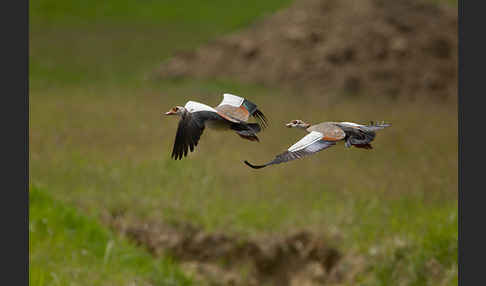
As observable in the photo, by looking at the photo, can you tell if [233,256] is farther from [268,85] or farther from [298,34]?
[298,34]

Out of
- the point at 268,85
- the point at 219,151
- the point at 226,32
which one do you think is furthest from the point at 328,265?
the point at 226,32

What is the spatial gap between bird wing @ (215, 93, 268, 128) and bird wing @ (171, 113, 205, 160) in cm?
12

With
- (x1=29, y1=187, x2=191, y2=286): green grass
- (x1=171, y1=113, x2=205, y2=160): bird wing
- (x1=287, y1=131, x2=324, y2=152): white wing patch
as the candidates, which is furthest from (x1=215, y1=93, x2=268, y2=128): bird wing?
(x1=29, y1=187, x2=191, y2=286): green grass

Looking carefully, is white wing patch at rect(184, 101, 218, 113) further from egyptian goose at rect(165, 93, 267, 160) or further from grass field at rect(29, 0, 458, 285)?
grass field at rect(29, 0, 458, 285)

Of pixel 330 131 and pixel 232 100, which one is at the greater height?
pixel 232 100

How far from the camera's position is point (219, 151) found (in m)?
13.7

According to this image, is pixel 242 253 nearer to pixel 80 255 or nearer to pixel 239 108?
pixel 80 255

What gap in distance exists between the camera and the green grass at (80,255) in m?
9.84

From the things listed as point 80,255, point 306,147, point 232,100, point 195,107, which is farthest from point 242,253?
point 306,147

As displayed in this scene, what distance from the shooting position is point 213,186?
14.4 meters

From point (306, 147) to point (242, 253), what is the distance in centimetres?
1128

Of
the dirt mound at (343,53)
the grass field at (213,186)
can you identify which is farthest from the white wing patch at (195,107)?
the dirt mound at (343,53)

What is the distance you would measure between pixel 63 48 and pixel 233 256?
1558 cm

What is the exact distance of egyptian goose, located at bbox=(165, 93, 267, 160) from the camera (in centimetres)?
230
